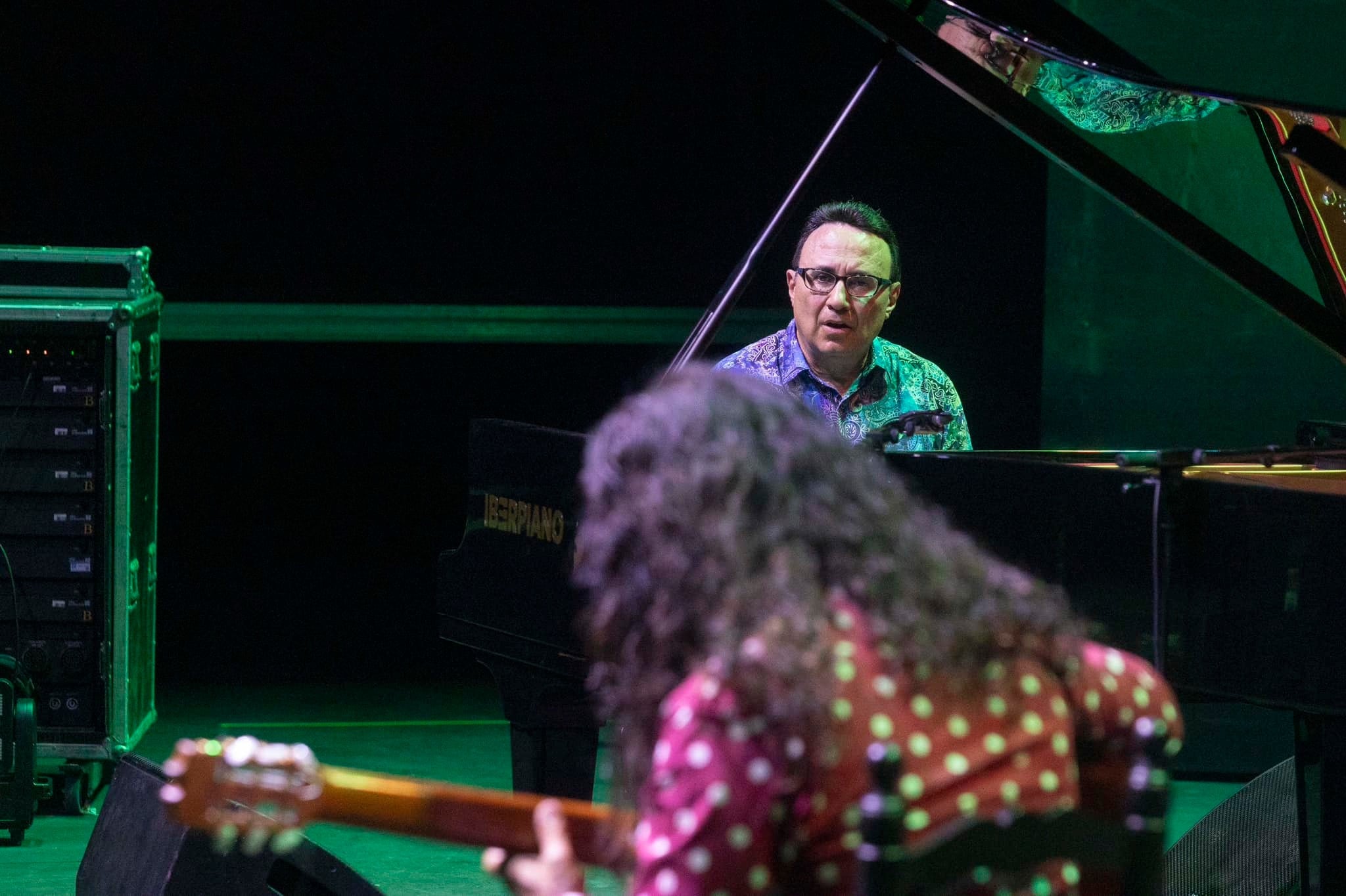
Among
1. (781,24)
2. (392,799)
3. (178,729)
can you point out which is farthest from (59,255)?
(392,799)

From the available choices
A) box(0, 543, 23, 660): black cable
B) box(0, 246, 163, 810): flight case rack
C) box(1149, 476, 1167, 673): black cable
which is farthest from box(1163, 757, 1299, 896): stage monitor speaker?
box(0, 543, 23, 660): black cable

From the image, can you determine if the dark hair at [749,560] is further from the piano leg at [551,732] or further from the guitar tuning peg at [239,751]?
the piano leg at [551,732]

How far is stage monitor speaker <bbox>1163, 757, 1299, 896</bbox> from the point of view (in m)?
3.62

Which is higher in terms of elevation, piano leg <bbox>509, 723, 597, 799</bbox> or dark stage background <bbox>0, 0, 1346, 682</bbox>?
dark stage background <bbox>0, 0, 1346, 682</bbox>

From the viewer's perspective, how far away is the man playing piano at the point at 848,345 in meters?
3.98

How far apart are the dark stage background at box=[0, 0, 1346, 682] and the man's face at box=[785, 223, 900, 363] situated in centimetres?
209

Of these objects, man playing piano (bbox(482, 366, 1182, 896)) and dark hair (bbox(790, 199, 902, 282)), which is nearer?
man playing piano (bbox(482, 366, 1182, 896))

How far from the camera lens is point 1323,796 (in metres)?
2.81

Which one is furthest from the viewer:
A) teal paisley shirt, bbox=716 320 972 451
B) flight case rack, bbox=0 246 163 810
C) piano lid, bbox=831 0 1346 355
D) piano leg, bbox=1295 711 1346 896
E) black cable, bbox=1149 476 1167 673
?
flight case rack, bbox=0 246 163 810

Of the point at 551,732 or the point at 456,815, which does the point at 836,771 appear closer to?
the point at 456,815

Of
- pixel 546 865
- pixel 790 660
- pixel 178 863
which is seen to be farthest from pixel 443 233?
pixel 790 660

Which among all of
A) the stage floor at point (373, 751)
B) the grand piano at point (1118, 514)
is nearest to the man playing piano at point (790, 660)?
the grand piano at point (1118, 514)

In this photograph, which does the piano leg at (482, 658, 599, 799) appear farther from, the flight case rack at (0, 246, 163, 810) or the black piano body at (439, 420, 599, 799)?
the flight case rack at (0, 246, 163, 810)

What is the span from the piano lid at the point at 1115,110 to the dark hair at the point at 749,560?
1885mm
